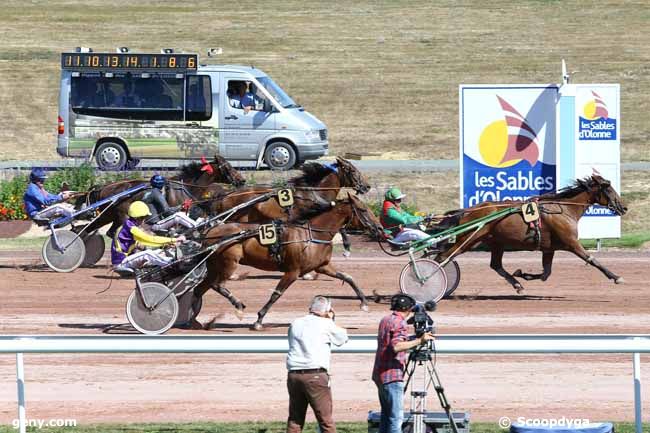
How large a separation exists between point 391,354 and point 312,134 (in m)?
18.9

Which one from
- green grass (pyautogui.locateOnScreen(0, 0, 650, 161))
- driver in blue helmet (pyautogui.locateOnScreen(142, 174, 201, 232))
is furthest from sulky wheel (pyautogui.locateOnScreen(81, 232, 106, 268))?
green grass (pyautogui.locateOnScreen(0, 0, 650, 161))

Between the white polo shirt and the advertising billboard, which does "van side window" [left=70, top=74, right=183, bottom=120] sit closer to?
the advertising billboard

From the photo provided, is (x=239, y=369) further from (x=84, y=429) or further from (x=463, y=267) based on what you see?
(x=463, y=267)

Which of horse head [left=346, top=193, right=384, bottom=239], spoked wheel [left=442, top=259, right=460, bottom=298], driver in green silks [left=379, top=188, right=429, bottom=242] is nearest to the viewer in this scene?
horse head [left=346, top=193, right=384, bottom=239]

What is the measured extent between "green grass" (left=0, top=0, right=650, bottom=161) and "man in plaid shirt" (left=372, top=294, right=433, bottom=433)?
2606 cm

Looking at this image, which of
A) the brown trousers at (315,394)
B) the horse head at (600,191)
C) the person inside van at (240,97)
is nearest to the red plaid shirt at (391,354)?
the brown trousers at (315,394)

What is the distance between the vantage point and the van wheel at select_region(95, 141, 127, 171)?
91.0 feet

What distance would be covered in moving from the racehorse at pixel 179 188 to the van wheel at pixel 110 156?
7015 mm

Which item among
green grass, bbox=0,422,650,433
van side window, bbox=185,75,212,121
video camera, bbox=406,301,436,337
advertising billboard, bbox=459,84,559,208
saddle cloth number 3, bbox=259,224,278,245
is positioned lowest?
green grass, bbox=0,422,650,433

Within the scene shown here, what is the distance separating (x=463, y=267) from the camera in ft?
66.1

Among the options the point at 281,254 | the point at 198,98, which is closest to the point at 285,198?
the point at 281,254

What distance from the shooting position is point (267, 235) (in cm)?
1473

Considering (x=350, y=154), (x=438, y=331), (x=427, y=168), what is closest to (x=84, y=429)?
(x=438, y=331)

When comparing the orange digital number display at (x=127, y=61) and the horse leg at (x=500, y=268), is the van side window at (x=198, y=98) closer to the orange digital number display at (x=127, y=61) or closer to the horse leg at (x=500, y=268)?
the orange digital number display at (x=127, y=61)
